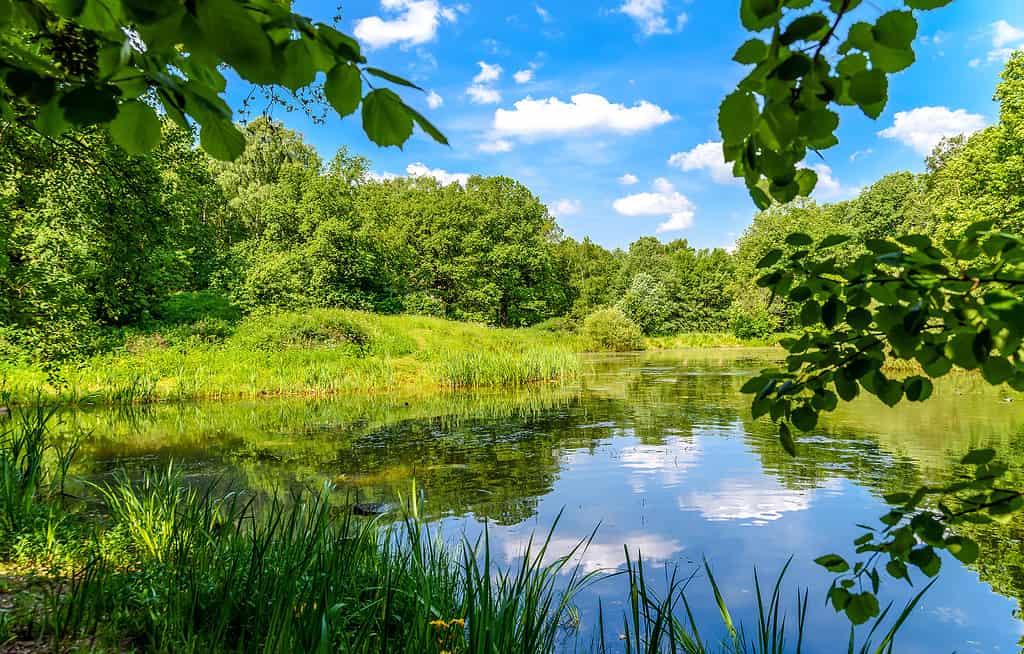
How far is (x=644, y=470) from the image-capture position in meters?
7.94

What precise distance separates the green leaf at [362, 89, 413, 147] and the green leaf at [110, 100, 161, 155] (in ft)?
1.09

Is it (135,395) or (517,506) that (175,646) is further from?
(135,395)

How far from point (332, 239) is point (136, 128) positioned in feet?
93.7

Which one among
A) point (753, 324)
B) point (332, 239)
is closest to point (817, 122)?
point (332, 239)

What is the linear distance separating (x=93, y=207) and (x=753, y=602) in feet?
30.4

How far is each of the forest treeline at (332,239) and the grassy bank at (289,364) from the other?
4.43ft

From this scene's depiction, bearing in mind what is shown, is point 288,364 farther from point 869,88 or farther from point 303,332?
point 869,88

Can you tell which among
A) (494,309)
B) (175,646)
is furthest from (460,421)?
(494,309)

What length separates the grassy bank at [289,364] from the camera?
13711mm

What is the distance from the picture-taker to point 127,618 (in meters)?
2.77

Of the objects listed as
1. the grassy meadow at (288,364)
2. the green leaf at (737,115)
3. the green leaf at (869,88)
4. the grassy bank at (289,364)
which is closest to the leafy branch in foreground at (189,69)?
the green leaf at (737,115)

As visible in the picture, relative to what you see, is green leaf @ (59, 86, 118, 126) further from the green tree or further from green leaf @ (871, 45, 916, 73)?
the green tree

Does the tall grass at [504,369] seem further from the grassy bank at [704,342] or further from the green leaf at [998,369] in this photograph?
the grassy bank at [704,342]

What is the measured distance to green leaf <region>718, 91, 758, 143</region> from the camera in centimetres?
95
